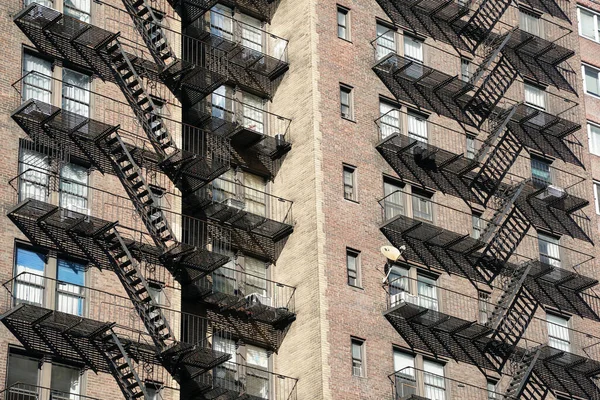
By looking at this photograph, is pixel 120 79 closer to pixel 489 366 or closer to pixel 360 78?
pixel 360 78

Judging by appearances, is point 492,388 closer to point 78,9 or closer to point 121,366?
point 121,366

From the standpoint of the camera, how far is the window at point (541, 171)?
70875mm

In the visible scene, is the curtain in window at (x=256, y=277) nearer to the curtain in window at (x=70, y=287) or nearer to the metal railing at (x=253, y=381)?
the metal railing at (x=253, y=381)

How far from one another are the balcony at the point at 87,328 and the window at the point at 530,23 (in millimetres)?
27100

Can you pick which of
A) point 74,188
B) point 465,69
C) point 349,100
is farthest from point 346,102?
point 74,188

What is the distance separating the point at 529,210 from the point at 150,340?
2167 cm

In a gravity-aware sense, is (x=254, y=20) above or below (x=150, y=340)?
above

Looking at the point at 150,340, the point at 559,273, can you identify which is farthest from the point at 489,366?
→ the point at 150,340

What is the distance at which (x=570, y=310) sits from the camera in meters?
68.4

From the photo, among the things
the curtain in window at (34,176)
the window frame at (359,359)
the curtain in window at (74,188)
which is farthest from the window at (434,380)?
Answer: the curtain in window at (34,176)

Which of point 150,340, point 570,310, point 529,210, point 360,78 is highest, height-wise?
point 360,78

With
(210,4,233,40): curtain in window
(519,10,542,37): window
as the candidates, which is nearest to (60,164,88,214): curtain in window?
(210,4,233,40): curtain in window

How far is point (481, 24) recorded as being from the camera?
7150cm

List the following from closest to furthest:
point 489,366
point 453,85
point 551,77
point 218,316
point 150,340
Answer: point 150,340 < point 218,316 < point 489,366 < point 453,85 < point 551,77
